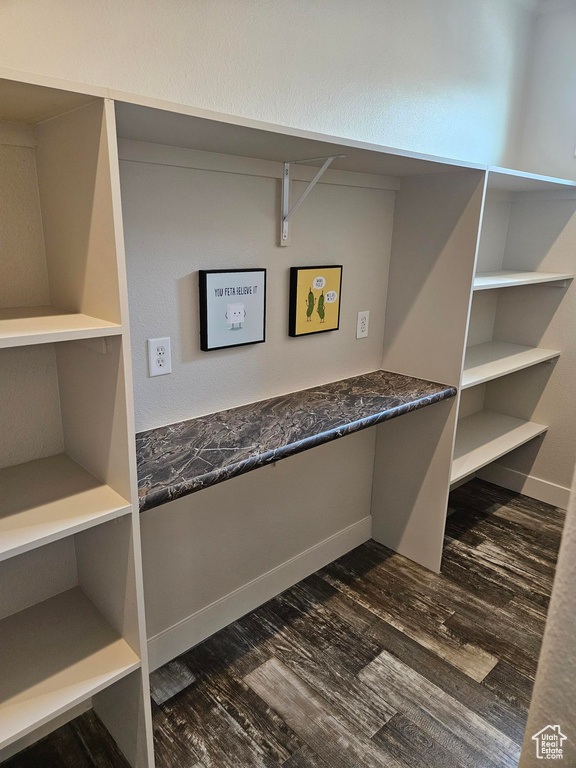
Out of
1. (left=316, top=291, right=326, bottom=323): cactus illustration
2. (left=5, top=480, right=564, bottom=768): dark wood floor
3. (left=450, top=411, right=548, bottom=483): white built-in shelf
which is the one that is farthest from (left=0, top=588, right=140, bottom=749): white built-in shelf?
(left=450, top=411, right=548, bottom=483): white built-in shelf

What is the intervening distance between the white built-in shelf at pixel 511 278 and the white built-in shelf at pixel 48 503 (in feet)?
5.48

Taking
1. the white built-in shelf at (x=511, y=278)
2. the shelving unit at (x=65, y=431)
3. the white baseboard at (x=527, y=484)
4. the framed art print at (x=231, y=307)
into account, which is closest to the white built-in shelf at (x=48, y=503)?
the shelving unit at (x=65, y=431)

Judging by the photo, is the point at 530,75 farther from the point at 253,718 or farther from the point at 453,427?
the point at 253,718

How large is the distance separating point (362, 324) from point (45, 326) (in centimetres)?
147

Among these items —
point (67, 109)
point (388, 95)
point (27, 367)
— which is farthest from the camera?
point (388, 95)

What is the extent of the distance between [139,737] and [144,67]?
1777 millimetres

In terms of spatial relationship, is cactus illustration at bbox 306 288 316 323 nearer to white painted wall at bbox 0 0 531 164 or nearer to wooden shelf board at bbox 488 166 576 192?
white painted wall at bbox 0 0 531 164

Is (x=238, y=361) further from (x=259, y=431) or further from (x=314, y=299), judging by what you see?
(x=314, y=299)

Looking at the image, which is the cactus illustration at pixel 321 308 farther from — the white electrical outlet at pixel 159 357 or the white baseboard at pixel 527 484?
the white baseboard at pixel 527 484

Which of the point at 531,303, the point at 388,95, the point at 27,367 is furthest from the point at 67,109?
the point at 531,303

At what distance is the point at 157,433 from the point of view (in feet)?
5.37

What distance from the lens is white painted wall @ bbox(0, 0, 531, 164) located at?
1.25m

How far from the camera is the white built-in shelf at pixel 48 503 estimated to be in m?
1.08

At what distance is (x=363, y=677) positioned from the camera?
72.7 inches
